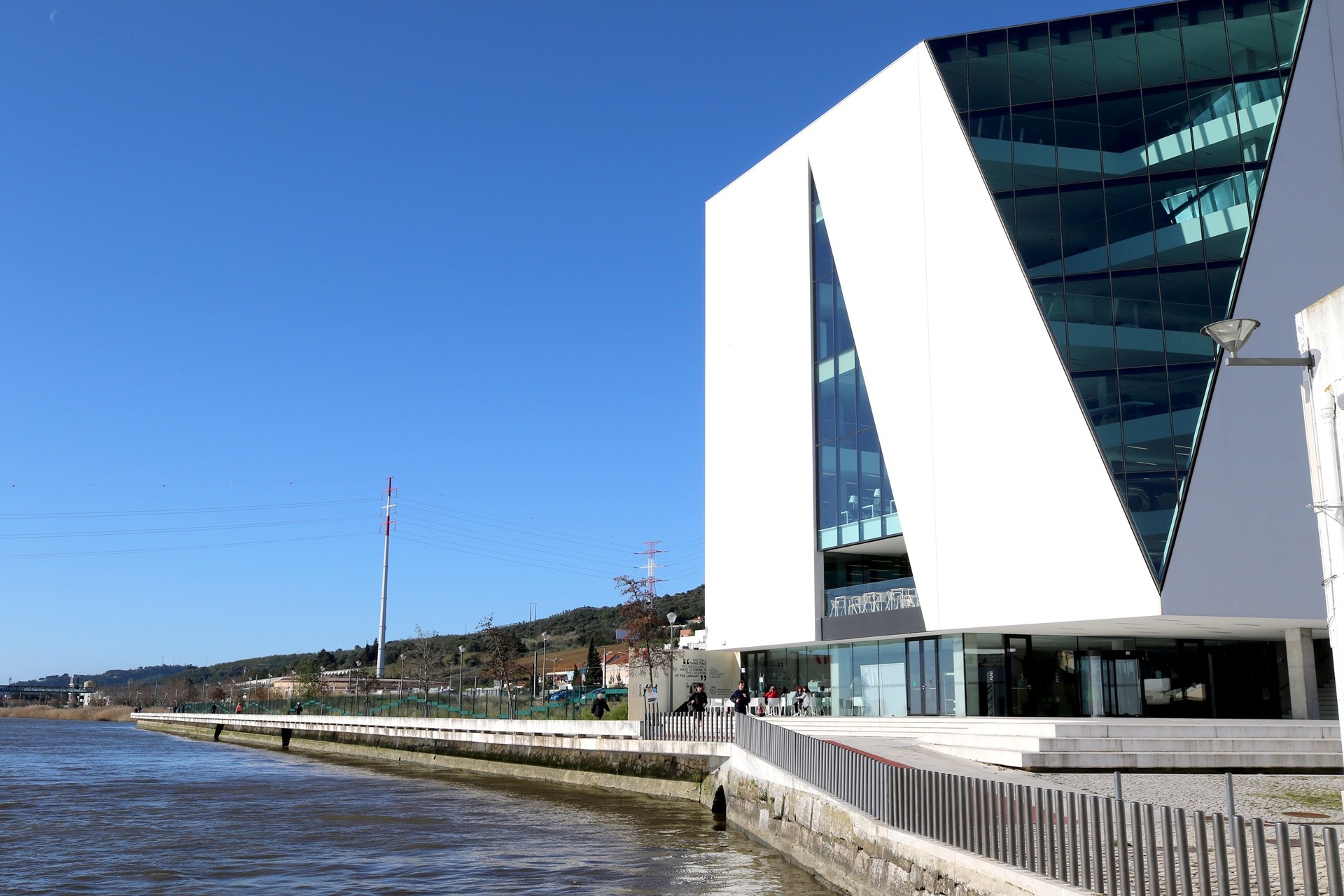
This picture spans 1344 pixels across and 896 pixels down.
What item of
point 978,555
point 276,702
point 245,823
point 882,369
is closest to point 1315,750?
point 978,555

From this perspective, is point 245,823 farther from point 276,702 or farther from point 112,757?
point 276,702

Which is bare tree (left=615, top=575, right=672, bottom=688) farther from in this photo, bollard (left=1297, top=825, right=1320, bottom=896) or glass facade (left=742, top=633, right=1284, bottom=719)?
bollard (left=1297, top=825, right=1320, bottom=896)

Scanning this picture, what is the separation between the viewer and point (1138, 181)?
30891 mm

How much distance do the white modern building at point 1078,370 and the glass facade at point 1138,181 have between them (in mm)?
67

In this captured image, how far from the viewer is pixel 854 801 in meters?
16.4

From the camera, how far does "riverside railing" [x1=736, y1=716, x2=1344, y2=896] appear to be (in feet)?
26.8

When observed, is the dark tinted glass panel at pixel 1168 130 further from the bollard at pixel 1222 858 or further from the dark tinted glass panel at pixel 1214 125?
the bollard at pixel 1222 858

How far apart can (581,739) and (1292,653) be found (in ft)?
68.5

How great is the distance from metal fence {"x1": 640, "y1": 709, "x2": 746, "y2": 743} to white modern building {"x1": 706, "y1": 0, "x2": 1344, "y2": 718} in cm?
735

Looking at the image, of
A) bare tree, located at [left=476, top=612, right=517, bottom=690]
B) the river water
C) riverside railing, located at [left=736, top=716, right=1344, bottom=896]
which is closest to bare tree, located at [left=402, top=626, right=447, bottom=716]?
bare tree, located at [left=476, top=612, right=517, bottom=690]

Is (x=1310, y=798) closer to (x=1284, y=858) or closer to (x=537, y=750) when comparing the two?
(x=1284, y=858)

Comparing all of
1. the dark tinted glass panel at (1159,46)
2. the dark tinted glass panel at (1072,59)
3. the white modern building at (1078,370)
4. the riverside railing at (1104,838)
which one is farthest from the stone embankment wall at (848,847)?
the dark tinted glass panel at (1159,46)

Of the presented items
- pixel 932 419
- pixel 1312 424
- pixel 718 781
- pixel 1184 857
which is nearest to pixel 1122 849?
pixel 1184 857

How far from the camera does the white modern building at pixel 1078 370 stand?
2864 cm
